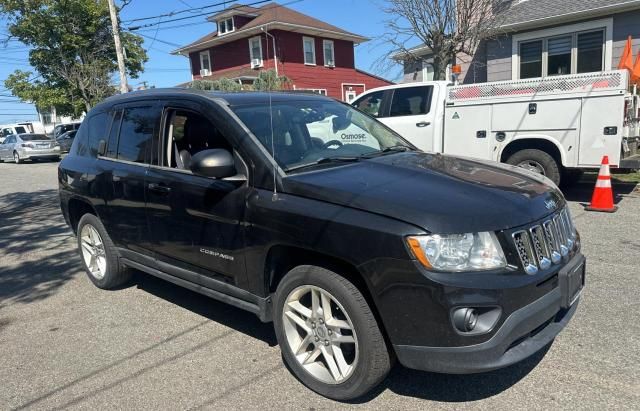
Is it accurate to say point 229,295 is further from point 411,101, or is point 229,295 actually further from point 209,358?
point 411,101

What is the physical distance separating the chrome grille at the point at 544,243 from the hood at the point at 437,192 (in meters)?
0.07

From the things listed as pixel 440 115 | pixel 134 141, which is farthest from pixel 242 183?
pixel 440 115

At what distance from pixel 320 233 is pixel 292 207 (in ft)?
0.95

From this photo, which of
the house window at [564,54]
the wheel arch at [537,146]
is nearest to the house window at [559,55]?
the house window at [564,54]

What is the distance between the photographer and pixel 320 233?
2.86m

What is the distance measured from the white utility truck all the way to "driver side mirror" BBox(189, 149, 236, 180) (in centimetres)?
617

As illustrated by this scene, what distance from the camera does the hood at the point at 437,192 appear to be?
2643 millimetres

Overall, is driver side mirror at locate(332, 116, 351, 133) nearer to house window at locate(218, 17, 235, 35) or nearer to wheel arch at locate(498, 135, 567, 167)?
wheel arch at locate(498, 135, 567, 167)

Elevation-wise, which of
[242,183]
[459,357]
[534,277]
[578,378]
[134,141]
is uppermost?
[134,141]

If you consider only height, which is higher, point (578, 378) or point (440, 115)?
point (440, 115)

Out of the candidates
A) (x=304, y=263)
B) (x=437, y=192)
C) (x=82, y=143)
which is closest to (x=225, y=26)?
(x=82, y=143)

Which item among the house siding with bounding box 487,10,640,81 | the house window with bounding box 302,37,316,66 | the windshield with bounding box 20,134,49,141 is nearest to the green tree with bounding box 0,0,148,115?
the windshield with bounding box 20,134,49,141

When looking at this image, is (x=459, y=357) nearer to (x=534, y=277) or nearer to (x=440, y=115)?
(x=534, y=277)

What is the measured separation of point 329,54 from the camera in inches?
1307
